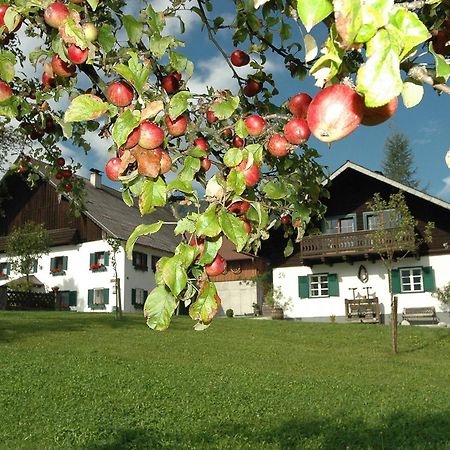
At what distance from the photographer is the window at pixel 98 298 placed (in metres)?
33.8

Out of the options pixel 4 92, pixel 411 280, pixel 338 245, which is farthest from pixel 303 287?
pixel 4 92

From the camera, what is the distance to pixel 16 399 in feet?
30.9

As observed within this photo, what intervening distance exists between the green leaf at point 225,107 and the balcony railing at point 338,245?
24.3 meters

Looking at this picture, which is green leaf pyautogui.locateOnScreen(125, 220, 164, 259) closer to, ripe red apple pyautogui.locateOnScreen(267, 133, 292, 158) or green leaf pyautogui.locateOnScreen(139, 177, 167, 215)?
green leaf pyautogui.locateOnScreen(139, 177, 167, 215)

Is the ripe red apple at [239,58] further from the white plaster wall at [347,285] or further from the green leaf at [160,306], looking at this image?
the white plaster wall at [347,285]

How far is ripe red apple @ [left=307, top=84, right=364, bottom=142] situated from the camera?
3.23 ft

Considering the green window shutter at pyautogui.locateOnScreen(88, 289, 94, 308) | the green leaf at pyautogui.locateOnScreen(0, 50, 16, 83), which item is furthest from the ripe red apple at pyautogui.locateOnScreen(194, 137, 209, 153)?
the green window shutter at pyautogui.locateOnScreen(88, 289, 94, 308)

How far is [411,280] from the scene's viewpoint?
1064 inches

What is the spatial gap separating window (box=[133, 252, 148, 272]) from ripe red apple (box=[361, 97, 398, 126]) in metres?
34.4

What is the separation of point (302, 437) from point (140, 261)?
2919cm

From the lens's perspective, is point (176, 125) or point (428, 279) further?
point (428, 279)

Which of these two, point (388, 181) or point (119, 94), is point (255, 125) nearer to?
point (119, 94)

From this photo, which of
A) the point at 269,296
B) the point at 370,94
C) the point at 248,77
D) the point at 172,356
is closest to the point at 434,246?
the point at 269,296

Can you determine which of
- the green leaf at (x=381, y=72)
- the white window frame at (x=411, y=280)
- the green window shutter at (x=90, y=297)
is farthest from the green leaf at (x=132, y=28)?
the green window shutter at (x=90, y=297)
